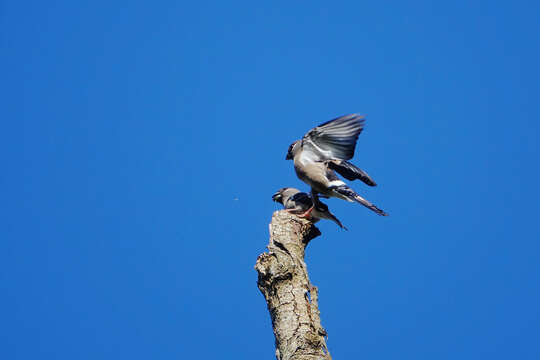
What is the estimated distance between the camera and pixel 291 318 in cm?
510

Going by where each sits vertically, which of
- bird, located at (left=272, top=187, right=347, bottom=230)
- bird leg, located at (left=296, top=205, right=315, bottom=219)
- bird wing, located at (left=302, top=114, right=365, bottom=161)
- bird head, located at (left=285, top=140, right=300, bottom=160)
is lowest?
bird leg, located at (left=296, top=205, right=315, bottom=219)

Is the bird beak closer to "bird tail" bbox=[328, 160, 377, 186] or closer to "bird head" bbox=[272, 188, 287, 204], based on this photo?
"bird head" bbox=[272, 188, 287, 204]

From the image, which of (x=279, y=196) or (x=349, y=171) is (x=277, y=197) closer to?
(x=279, y=196)

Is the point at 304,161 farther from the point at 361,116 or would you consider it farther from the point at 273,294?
the point at 273,294

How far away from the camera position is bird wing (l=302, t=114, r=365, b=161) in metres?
7.70

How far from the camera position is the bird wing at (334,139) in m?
7.70

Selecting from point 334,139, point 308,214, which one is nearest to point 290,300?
point 308,214

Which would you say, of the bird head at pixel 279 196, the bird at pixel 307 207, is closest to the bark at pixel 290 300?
the bird at pixel 307 207

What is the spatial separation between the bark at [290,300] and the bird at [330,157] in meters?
1.86

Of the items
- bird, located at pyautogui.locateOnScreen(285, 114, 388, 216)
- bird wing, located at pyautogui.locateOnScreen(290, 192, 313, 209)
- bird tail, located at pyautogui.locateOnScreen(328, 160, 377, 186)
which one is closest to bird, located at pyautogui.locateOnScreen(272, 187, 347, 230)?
bird wing, located at pyautogui.locateOnScreen(290, 192, 313, 209)

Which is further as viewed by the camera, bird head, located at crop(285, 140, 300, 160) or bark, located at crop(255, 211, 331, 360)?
bird head, located at crop(285, 140, 300, 160)

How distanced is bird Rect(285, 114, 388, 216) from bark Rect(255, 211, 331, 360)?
186 cm

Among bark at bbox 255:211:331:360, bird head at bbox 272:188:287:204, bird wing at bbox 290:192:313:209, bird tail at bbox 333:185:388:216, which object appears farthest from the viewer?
bird head at bbox 272:188:287:204

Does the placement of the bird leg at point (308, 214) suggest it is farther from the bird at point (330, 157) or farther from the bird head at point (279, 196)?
the bird head at point (279, 196)
